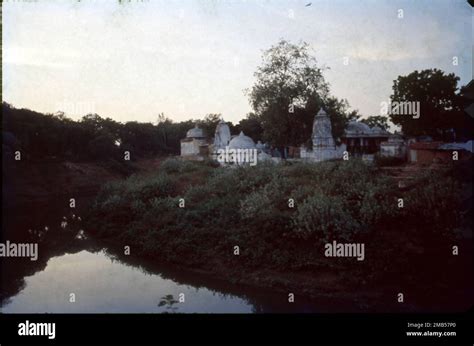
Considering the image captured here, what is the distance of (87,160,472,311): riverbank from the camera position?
6.79 m

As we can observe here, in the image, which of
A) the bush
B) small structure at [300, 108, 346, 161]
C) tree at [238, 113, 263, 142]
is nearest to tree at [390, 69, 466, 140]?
small structure at [300, 108, 346, 161]

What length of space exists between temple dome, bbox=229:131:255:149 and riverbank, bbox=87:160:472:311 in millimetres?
3920

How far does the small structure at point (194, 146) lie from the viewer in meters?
13.0

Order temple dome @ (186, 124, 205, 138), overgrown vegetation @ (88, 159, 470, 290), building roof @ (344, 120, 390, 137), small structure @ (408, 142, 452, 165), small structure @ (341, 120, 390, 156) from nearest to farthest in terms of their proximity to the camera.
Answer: overgrown vegetation @ (88, 159, 470, 290) < small structure @ (408, 142, 452, 165) < temple dome @ (186, 124, 205, 138) < small structure @ (341, 120, 390, 156) < building roof @ (344, 120, 390, 137)

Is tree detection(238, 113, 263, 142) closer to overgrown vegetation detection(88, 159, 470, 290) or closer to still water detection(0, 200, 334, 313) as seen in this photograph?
overgrown vegetation detection(88, 159, 470, 290)

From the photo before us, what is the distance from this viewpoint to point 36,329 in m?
5.74

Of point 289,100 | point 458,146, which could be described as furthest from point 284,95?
point 458,146

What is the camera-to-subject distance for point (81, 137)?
10.7 m

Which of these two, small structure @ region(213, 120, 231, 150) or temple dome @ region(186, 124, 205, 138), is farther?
small structure @ region(213, 120, 231, 150)

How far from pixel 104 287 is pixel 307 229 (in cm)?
394

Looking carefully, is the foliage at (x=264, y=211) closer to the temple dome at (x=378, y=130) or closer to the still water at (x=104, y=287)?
the still water at (x=104, y=287)

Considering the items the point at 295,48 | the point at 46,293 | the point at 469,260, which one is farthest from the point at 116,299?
the point at 295,48

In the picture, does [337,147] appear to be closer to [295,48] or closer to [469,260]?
[295,48]

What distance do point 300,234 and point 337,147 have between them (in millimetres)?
6166
